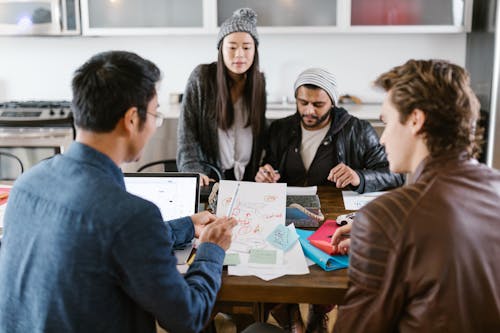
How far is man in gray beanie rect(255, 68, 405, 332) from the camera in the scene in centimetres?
229

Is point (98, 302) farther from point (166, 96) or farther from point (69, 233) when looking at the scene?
point (166, 96)

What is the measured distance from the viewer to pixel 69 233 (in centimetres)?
102

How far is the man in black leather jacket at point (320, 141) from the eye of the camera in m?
2.30

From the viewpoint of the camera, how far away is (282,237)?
5.23 feet

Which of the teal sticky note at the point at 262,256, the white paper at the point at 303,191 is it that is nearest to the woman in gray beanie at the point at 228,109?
the white paper at the point at 303,191

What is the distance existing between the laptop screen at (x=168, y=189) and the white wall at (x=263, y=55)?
2215 millimetres

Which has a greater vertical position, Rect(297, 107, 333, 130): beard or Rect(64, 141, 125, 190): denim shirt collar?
Rect(64, 141, 125, 190): denim shirt collar

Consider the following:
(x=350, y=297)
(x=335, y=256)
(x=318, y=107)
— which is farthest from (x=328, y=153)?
(x=350, y=297)

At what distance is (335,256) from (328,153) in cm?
90

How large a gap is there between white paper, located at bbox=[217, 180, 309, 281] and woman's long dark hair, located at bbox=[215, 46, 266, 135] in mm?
725

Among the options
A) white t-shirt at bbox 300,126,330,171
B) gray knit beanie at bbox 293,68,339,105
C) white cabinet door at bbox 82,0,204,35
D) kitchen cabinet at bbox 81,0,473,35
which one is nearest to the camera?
gray knit beanie at bbox 293,68,339,105

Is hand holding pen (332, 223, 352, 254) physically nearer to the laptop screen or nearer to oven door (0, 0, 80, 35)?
the laptop screen

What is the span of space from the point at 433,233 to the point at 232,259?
0.61 meters

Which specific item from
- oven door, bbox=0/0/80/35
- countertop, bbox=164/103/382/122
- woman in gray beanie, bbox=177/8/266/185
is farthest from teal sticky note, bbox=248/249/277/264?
oven door, bbox=0/0/80/35
